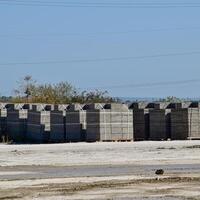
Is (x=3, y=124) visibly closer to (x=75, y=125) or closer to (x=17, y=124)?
(x=17, y=124)

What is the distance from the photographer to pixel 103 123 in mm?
49406

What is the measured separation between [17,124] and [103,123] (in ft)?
29.7

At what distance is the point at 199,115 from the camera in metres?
52.1

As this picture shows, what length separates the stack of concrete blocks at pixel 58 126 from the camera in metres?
51.5

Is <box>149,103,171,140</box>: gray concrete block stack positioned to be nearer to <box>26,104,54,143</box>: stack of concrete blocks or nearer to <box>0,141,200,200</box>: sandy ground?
<box>26,104,54,143</box>: stack of concrete blocks

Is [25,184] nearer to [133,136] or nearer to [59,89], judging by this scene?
[133,136]

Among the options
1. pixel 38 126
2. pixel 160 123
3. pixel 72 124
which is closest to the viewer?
pixel 72 124

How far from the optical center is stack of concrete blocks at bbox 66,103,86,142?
166ft

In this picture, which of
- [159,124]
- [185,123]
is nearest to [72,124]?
[159,124]

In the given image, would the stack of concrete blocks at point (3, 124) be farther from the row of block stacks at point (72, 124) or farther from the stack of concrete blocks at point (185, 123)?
the stack of concrete blocks at point (185, 123)

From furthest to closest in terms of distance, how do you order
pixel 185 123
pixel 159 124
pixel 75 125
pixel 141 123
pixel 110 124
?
1. pixel 141 123
2. pixel 159 124
3. pixel 185 123
4. pixel 75 125
5. pixel 110 124

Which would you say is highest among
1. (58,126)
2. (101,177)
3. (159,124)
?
(159,124)

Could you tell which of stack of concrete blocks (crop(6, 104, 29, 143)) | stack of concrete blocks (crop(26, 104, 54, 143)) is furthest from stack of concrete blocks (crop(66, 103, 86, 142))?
stack of concrete blocks (crop(6, 104, 29, 143))

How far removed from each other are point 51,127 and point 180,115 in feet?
32.1
